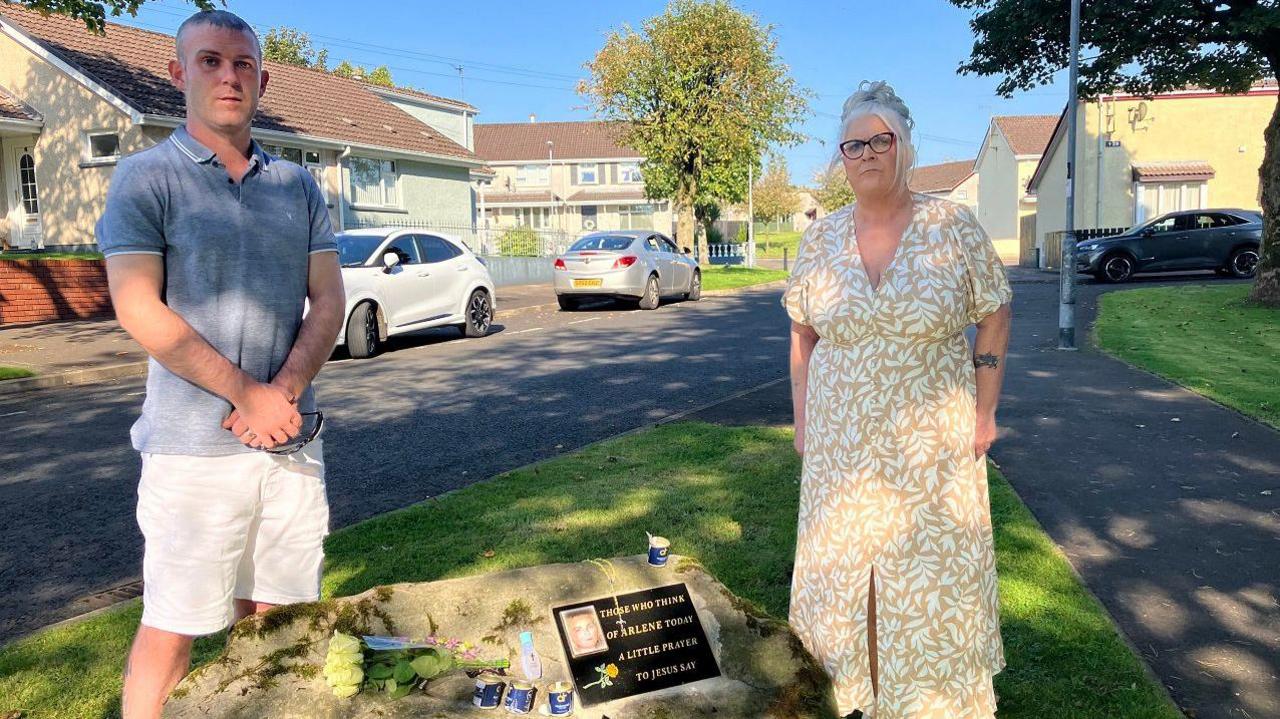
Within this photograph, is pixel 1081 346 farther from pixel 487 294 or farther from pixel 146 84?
pixel 146 84

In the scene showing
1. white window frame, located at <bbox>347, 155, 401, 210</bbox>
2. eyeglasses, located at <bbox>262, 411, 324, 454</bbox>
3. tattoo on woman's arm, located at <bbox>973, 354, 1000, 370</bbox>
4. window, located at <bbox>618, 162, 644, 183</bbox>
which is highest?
window, located at <bbox>618, 162, 644, 183</bbox>

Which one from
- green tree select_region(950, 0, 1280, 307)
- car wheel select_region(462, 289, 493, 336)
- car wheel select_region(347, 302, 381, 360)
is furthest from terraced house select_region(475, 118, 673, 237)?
car wheel select_region(347, 302, 381, 360)

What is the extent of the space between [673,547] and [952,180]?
330 feet

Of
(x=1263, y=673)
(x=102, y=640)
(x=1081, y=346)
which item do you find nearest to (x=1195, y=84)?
(x=1081, y=346)

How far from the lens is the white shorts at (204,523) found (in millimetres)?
2395

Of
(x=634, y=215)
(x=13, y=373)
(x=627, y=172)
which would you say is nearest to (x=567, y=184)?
(x=627, y=172)

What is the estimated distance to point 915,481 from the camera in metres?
2.98

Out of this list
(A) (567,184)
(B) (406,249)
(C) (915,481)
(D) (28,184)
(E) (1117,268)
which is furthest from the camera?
(A) (567,184)

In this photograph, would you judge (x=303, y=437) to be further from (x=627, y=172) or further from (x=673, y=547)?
(x=627, y=172)

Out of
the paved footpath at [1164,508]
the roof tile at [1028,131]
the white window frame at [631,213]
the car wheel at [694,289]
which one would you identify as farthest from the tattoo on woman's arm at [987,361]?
the white window frame at [631,213]

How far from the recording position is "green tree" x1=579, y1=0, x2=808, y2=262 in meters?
36.3

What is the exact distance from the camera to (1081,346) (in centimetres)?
1266

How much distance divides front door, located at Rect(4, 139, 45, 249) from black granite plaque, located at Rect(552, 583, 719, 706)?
87.4ft

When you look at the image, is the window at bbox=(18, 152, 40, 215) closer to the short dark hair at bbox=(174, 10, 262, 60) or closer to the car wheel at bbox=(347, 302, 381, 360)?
the car wheel at bbox=(347, 302, 381, 360)
